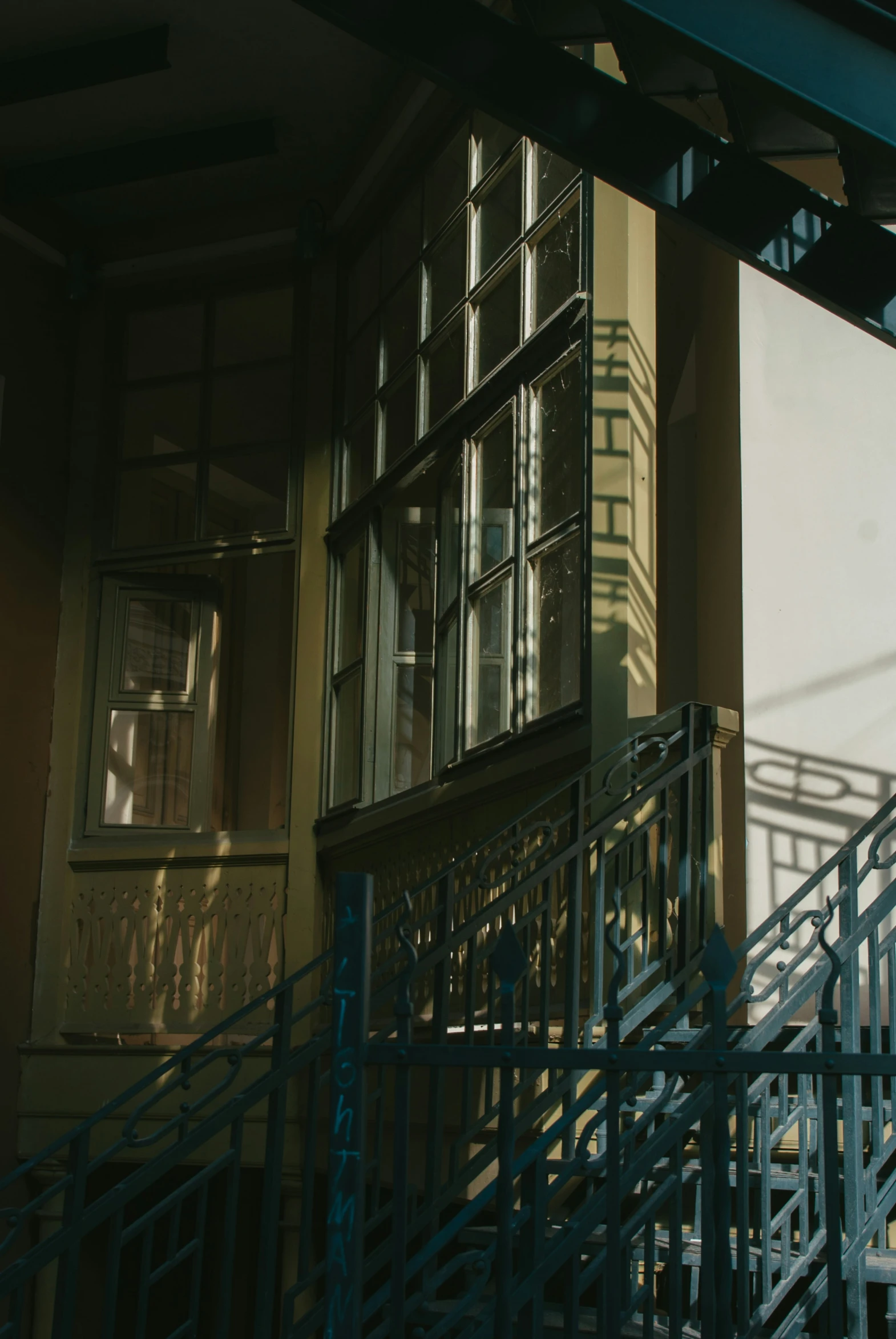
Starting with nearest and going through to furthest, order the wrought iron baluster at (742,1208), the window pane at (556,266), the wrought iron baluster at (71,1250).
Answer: the wrought iron baluster at (742,1208) → the wrought iron baluster at (71,1250) → the window pane at (556,266)

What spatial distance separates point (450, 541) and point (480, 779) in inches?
52.9

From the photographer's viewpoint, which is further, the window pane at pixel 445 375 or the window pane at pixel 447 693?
the window pane at pixel 445 375

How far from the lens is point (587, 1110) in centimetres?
406

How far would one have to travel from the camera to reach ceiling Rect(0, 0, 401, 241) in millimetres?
7293

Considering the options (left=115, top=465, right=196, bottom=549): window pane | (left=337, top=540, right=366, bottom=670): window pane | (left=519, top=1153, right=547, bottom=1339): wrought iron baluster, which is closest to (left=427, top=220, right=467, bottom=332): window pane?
(left=337, top=540, right=366, bottom=670): window pane

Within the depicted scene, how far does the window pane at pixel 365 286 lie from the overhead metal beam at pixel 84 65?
1400 mm

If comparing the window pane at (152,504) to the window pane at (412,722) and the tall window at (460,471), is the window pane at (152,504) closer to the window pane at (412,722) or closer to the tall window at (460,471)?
the tall window at (460,471)

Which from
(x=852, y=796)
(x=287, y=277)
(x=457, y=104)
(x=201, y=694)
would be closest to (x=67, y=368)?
(x=287, y=277)

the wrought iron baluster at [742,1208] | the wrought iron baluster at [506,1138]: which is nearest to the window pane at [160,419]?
the wrought iron baluster at [742,1208]

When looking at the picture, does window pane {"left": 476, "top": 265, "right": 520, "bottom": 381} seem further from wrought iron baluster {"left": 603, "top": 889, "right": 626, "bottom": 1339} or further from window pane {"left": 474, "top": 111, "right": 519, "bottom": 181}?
wrought iron baluster {"left": 603, "top": 889, "right": 626, "bottom": 1339}

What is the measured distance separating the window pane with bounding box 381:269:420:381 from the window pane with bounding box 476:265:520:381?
0.80 metres

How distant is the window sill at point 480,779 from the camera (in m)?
5.12

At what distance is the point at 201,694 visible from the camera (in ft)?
26.7

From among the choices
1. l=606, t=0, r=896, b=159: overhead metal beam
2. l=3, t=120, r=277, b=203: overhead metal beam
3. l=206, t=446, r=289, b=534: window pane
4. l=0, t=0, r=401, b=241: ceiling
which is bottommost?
l=606, t=0, r=896, b=159: overhead metal beam
